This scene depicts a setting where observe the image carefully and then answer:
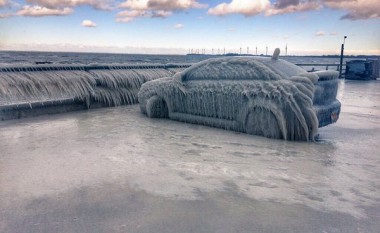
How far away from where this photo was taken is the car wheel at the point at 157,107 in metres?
8.23

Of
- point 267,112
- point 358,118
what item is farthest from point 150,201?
point 358,118

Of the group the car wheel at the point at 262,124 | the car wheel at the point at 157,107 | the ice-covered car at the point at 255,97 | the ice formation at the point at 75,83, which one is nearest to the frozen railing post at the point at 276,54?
the ice-covered car at the point at 255,97

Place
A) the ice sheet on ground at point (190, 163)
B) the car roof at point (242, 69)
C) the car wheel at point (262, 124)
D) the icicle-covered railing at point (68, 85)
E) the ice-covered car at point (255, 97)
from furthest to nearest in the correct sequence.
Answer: the icicle-covered railing at point (68, 85) → the car roof at point (242, 69) → the car wheel at point (262, 124) → the ice-covered car at point (255, 97) → the ice sheet on ground at point (190, 163)

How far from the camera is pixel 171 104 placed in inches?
313

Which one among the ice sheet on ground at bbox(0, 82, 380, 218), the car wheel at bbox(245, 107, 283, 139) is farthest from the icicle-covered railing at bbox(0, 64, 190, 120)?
the car wheel at bbox(245, 107, 283, 139)

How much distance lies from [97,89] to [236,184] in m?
7.68

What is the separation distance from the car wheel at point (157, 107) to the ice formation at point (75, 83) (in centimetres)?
270

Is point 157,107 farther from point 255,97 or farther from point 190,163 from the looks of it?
point 190,163

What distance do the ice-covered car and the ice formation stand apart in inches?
120

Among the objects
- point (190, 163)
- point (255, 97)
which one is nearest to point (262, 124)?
point (255, 97)

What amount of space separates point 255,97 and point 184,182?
9.44 feet

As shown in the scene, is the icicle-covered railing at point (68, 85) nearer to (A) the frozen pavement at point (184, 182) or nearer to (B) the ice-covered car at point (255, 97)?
(A) the frozen pavement at point (184, 182)

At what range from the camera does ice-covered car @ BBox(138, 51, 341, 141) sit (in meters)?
5.86

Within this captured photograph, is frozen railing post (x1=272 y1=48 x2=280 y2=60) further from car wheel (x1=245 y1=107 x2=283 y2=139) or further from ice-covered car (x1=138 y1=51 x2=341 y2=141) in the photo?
car wheel (x1=245 y1=107 x2=283 y2=139)
